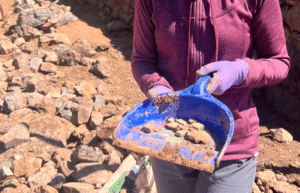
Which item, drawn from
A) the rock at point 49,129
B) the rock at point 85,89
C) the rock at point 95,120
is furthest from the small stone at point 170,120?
the rock at point 85,89

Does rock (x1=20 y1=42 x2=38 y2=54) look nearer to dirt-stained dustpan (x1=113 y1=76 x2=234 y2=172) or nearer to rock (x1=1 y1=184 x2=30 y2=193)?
rock (x1=1 y1=184 x2=30 y2=193)

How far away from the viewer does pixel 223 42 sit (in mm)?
1346

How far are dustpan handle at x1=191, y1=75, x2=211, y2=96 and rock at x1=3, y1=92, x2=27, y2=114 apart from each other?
352cm

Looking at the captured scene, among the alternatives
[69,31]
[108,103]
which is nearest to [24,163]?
[108,103]

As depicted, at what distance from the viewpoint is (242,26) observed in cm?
132

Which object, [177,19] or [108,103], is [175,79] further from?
[108,103]

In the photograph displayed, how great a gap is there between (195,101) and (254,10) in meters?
0.43

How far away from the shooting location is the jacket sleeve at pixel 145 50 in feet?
4.78

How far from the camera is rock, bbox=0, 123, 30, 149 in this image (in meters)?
3.42

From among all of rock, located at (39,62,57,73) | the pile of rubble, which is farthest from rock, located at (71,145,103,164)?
rock, located at (39,62,57,73)

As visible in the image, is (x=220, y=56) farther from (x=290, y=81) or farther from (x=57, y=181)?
(x=290, y=81)

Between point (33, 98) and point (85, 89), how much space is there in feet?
2.50

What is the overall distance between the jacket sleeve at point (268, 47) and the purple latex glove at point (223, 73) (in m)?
0.04

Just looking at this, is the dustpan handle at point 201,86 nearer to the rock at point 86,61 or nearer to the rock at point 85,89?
the rock at point 85,89
